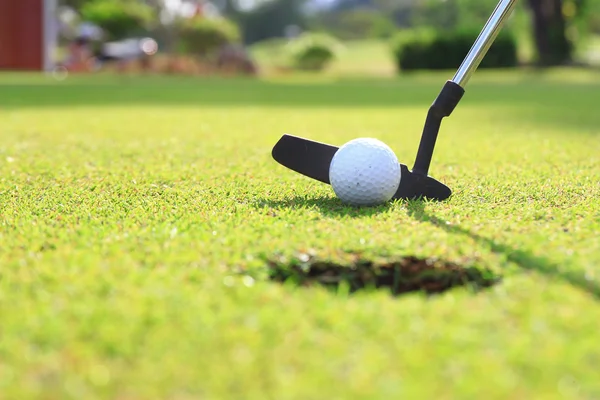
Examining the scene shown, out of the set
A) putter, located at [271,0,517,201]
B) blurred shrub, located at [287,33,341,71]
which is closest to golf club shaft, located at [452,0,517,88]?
putter, located at [271,0,517,201]

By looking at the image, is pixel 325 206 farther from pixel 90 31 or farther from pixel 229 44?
pixel 90 31

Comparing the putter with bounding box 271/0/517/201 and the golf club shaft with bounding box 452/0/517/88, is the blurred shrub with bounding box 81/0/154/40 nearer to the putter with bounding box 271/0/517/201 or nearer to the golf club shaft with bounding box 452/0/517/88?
the putter with bounding box 271/0/517/201

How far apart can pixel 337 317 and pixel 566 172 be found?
267cm

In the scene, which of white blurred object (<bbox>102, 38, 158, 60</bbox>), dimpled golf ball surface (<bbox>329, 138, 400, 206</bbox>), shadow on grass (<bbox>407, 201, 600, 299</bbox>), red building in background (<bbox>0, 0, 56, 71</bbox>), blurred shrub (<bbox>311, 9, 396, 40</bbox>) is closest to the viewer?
shadow on grass (<bbox>407, 201, 600, 299</bbox>)

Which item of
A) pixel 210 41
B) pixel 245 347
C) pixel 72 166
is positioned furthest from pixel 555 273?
pixel 210 41

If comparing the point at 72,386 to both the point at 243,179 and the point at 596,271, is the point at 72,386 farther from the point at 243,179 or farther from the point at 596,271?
the point at 243,179

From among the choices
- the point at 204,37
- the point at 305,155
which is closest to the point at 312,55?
the point at 204,37

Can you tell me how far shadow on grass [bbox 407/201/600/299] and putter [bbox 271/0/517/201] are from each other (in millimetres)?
556

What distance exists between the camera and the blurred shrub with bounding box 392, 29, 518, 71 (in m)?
26.8

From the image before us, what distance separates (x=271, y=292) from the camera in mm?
1766

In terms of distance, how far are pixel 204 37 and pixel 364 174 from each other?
28369 millimetres

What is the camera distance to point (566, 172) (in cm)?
390

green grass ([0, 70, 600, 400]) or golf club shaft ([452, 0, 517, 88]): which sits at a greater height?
golf club shaft ([452, 0, 517, 88])

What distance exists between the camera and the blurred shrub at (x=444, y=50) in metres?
26.8
